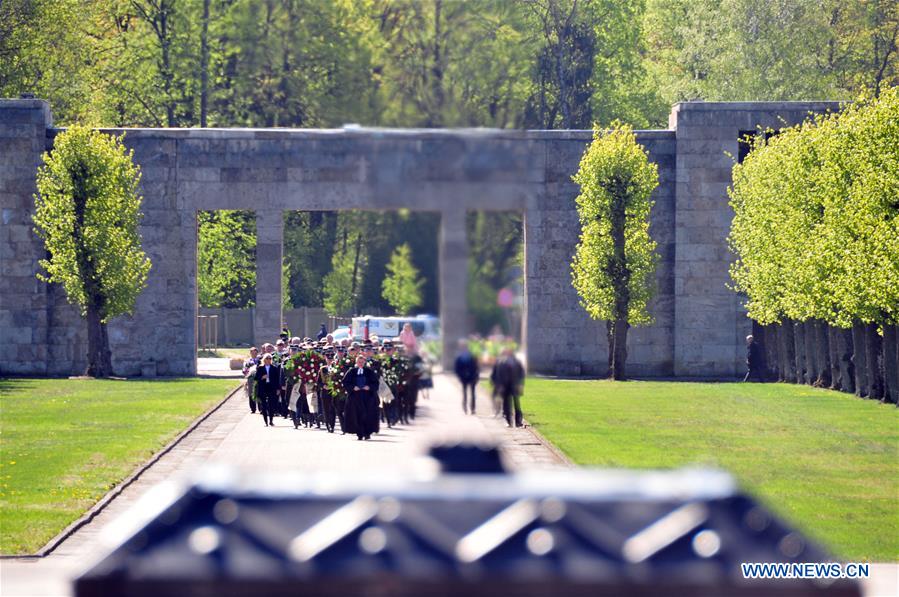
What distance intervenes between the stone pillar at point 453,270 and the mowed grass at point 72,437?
51.2 feet

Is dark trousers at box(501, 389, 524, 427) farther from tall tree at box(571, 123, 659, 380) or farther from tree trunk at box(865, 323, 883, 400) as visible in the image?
tree trunk at box(865, 323, 883, 400)

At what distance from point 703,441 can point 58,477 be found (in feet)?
43.8

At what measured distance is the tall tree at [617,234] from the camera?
38656 millimetres

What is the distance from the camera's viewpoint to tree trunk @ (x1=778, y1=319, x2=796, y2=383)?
56.5 meters

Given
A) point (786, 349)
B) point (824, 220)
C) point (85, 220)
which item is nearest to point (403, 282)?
point (824, 220)

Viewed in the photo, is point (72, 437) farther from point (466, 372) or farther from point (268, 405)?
point (466, 372)

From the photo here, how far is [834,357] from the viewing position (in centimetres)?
5209

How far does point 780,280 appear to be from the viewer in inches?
2096

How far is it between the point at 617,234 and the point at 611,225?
0.58 m

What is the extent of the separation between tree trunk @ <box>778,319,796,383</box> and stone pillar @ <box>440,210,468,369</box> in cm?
5240

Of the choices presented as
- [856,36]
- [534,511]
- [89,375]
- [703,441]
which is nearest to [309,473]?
[534,511]

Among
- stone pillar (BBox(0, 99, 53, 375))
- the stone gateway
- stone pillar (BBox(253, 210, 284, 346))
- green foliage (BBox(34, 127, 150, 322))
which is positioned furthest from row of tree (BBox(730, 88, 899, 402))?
stone pillar (BBox(253, 210, 284, 346))

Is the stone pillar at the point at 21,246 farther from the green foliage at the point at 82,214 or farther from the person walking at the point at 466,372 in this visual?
the person walking at the point at 466,372

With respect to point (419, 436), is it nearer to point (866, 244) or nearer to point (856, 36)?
point (866, 244)
